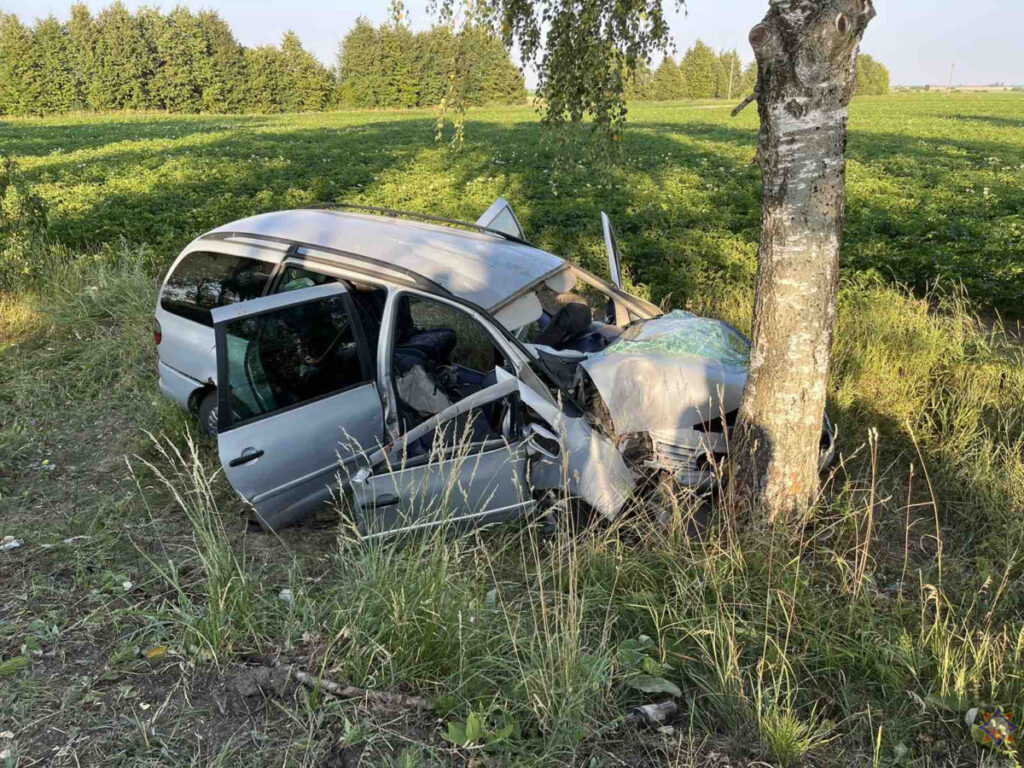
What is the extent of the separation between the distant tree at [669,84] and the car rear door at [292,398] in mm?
82971

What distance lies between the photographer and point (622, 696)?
297 cm

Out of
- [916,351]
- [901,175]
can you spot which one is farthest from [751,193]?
[916,351]

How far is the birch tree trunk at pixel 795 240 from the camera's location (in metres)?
3.50

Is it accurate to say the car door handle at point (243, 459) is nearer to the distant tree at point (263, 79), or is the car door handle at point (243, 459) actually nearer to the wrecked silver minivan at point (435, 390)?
the wrecked silver minivan at point (435, 390)

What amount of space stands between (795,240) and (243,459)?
120 inches

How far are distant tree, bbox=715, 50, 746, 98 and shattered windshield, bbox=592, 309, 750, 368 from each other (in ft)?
303

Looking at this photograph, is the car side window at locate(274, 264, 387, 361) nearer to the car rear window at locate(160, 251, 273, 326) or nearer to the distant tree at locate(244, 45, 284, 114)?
the car rear window at locate(160, 251, 273, 326)

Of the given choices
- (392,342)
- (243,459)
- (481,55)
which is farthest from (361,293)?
(481,55)

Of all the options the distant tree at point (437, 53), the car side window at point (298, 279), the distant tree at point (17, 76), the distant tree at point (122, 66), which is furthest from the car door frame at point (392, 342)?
the distant tree at point (17, 76)

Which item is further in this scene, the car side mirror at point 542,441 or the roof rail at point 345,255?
the roof rail at point 345,255

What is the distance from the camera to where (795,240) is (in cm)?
370

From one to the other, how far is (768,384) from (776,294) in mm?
469

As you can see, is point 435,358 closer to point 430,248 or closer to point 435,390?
point 435,390

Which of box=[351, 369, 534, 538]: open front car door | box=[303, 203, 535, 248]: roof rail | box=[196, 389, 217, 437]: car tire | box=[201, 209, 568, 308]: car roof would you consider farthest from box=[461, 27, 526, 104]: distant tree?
box=[196, 389, 217, 437]: car tire
